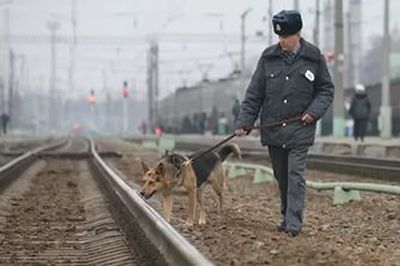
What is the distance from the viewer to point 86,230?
32.5 feet

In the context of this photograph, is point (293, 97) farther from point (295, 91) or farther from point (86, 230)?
point (86, 230)

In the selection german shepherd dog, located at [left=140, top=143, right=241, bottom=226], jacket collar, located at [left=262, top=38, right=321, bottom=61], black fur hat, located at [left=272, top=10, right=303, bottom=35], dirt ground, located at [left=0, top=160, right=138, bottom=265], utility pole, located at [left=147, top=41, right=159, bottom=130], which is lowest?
dirt ground, located at [left=0, top=160, right=138, bottom=265]

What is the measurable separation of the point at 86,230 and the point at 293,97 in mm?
2930

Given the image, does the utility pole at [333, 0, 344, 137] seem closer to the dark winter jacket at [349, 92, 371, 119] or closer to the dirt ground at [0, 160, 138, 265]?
the dark winter jacket at [349, 92, 371, 119]

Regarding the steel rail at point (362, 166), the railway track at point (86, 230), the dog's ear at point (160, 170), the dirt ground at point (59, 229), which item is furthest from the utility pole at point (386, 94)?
the dog's ear at point (160, 170)

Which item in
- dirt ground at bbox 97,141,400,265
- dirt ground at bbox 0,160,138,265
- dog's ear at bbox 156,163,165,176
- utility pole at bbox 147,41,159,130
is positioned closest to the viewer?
dirt ground at bbox 97,141,400,265

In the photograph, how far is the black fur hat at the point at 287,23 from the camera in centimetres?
827

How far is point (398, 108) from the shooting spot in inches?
1768

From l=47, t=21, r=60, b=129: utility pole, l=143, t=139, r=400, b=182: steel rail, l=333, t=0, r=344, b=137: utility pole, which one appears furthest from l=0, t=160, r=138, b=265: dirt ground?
l=47, t=21, r=60, b=129: utility pole

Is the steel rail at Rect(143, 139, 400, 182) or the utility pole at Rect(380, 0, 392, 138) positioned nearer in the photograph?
the steel rail at Rect(143, 139, 400, 182)

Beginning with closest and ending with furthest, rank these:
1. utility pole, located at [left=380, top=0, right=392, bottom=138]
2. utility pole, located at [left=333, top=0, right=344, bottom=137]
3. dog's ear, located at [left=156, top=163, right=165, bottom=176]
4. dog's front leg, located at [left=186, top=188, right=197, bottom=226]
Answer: dog's ear, located at [left=156, top=163, right=165, bottom=176]
dog's front leg, located at [left=186, top=188, right=197, bottom=226]
utility pole, located at [left=333, top=0, right=344, bottom=137]
utility pole, located at [left=380, top=0, right=392, bottom=138]

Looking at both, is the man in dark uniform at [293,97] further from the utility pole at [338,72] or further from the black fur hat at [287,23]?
the utility pole at [338,72]

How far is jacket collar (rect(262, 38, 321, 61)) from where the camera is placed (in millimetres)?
8359

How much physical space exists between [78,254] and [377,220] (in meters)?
4.73
